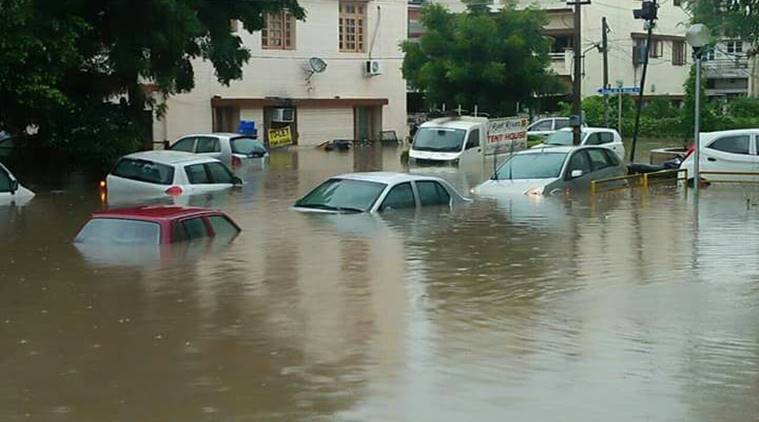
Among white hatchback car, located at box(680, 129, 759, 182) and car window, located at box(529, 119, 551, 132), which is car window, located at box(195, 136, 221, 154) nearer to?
white hatchback car, located at box(680, 129, 759, 182)

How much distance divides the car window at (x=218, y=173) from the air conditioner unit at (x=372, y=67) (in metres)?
29.5

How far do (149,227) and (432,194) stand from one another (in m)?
6.89

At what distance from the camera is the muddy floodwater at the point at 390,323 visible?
841cm

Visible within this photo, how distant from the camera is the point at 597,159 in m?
26.2

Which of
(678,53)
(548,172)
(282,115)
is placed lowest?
(548,172)

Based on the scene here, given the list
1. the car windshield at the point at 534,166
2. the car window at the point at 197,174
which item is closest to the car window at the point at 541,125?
the car windshield at the point at 534,166

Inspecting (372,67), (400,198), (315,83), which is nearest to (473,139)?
(400,198)

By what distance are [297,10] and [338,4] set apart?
21936mm

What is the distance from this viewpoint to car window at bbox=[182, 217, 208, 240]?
53.2ft

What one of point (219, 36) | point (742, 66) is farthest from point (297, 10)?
point (742, 66)

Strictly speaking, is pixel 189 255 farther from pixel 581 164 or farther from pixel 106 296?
pixel 581 164

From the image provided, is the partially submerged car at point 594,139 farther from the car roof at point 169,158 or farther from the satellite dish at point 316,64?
the satellite dish at point 316,64

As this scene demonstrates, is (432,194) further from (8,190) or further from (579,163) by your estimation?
(8,190)

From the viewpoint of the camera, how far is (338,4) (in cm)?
5356
